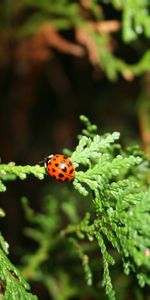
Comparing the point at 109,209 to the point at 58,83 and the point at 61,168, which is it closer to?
the point at 61,168

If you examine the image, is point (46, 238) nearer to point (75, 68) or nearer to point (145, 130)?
point (145, 130)

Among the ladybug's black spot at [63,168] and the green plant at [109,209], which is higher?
the ladybug's black spot at [63,168]

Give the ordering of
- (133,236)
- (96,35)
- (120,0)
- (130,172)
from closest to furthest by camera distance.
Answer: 1. (133,236)
2. (130,172)
3. (120,0)
4. (96,35)

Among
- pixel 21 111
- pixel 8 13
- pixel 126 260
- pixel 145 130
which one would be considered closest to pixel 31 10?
pixel 8 13

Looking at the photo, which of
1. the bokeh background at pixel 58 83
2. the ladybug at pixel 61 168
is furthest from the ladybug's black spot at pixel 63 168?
the bokeh background at pixel 58 83

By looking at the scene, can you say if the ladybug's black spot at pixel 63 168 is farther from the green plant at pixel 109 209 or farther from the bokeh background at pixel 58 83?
the bokeh background at pixel 58 83

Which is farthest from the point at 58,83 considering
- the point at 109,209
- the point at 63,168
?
the point at 109,209
